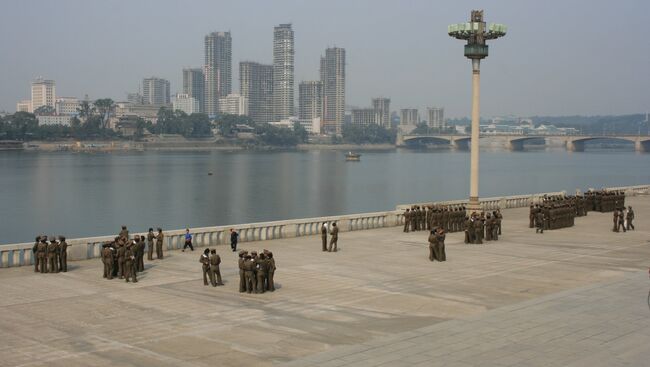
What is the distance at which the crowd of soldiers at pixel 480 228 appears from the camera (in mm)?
32188

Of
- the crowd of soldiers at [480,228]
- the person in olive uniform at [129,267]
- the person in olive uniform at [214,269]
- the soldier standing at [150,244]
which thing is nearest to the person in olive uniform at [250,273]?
the person in olive uniform at [214,269]

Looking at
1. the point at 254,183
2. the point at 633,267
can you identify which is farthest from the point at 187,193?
the point at 633,267

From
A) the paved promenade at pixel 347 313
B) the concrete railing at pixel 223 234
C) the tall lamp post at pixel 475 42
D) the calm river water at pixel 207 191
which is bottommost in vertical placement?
the calm river water at pixel 207 191

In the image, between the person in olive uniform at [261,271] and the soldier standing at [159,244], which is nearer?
the person in olive uniform at [261,271]

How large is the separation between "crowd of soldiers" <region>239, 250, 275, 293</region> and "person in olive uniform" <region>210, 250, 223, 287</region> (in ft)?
2.86

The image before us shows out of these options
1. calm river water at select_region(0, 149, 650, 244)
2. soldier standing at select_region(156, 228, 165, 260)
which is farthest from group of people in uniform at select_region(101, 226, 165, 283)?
calm river water at select_region(0, 149, 650, 244)

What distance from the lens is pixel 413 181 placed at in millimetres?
117812

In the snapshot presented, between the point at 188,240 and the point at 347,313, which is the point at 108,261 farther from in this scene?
the point at 347,313

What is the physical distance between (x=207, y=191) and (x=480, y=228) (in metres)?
67.2

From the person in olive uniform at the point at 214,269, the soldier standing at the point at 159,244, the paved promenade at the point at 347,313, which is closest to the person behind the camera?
the paved promenade at the point at 347,313

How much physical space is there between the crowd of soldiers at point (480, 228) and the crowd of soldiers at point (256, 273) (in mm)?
13058

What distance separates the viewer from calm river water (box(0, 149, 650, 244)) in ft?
226

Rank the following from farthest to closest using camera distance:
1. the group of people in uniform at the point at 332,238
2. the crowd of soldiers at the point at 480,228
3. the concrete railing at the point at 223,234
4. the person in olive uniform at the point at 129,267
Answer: the crowd of soldiers at the point at 480,228 < the group of people in uniform at the point at 332,238 < the concrete railing at the point at 223,234 < the person in olive uniform at the point at 129,267

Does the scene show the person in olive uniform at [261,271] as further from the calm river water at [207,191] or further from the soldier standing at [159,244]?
the calm river water at [207,191]
